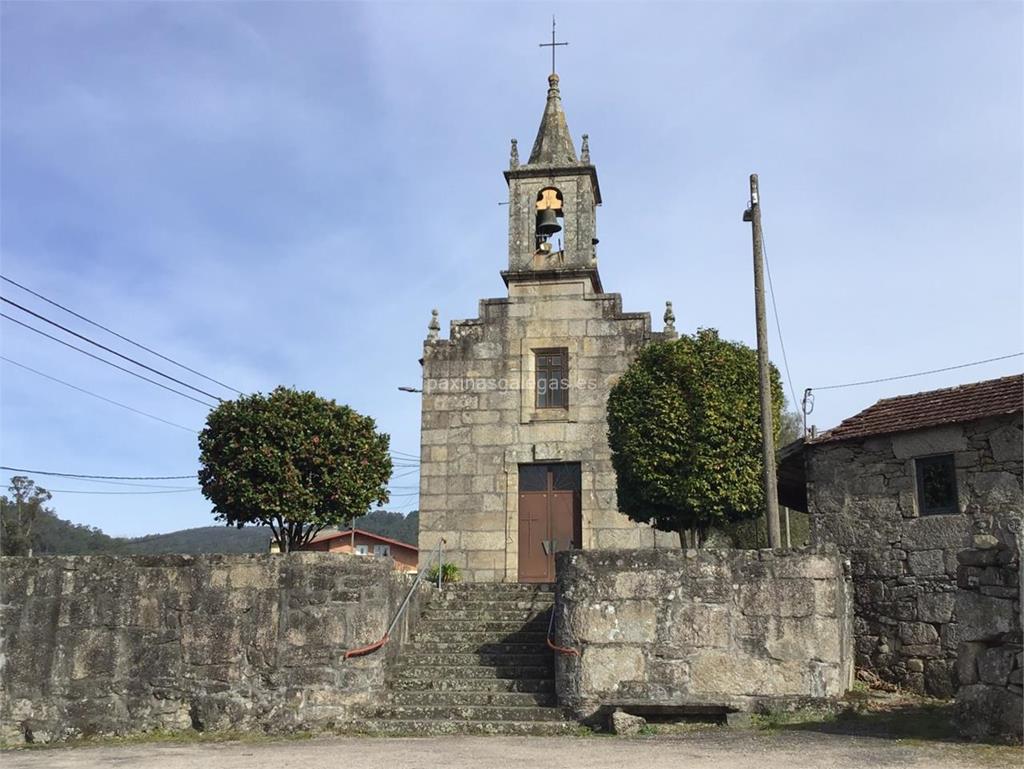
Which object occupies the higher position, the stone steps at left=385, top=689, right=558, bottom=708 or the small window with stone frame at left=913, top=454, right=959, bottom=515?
the small window with stone frame at left=913, top=454, right=959, bottom=515

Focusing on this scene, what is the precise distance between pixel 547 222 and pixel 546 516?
6404 millimetres

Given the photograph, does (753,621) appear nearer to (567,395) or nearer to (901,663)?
(901,663)

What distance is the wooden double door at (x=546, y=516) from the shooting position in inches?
734

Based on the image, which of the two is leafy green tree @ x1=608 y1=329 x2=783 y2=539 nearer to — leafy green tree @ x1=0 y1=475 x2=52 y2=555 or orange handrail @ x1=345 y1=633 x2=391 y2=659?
orange handrail @ x1=345 y1=633 x2=391 y2=659

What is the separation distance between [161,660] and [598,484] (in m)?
9.67

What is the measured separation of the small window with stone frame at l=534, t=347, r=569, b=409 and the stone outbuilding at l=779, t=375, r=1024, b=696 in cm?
661

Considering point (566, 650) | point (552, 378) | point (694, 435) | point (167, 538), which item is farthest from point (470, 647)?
point (167, 538)

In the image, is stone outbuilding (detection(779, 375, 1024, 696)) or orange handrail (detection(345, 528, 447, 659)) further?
stone outbuilding (detection(779, 375, 1024, 696))

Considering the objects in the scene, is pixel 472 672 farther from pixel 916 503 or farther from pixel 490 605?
pixel 916 503

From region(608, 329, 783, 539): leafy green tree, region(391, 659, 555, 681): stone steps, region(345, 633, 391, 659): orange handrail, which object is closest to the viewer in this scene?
region(345, 633, 391, 659): orange handrail

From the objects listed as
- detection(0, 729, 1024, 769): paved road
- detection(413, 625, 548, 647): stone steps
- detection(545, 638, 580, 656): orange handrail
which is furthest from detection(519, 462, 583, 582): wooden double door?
detection(0, 729, 1024, 769): paved road

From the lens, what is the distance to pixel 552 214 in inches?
805

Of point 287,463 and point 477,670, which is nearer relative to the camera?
point 477,670

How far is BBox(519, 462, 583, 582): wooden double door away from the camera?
18656 mm
